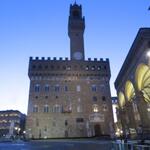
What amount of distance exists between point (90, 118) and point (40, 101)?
12917mm

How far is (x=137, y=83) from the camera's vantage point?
29047 mm

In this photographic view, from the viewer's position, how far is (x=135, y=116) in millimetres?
34688

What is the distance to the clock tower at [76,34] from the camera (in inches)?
2061

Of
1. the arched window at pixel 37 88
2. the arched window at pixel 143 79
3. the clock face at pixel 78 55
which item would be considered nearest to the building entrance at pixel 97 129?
the arched window at pixel 37 88

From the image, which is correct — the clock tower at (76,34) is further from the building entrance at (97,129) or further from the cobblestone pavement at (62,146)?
the cobblestone pavement at (62,146)

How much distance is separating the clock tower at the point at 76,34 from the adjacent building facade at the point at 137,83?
17.4m

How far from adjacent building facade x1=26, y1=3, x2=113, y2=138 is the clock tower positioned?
415mm

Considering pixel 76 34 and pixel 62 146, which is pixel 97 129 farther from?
pixel 76 34

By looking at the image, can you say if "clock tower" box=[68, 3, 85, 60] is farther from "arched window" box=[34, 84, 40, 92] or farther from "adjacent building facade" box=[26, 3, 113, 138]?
"arched window" box=[34, 84, 40, 92]

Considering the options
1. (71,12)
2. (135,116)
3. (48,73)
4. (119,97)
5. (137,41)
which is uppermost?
(71,12)

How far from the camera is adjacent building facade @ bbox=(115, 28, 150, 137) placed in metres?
23.6

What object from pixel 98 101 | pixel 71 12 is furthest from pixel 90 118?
pixel 71 12

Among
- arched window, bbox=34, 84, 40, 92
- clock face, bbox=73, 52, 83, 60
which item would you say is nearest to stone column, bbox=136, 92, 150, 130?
arched window, bbox=34, 84, 40, 92

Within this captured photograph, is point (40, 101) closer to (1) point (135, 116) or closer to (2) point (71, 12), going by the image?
(1) point (135, 116)
